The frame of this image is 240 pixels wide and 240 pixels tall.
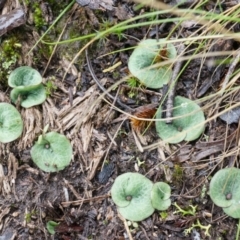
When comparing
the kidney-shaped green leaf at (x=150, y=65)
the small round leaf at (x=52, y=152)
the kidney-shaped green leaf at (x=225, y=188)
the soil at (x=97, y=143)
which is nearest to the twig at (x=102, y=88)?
the soil at (x=97, y=143)

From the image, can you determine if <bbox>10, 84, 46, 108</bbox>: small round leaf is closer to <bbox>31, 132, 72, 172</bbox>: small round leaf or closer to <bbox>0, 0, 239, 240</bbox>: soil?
<bbox>0, 0, 239, 240</bbox>: soil

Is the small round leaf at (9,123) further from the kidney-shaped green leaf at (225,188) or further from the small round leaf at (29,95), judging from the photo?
the kidney-shaped green leaf at (225,188)

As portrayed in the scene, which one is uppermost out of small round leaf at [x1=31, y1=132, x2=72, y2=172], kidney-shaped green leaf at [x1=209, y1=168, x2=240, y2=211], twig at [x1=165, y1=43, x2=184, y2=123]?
twig at [x1=165, y1=43, x2=184, y2=123]

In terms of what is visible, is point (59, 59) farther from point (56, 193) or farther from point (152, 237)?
point (152, 237)

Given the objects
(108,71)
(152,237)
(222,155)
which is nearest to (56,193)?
(152,237)

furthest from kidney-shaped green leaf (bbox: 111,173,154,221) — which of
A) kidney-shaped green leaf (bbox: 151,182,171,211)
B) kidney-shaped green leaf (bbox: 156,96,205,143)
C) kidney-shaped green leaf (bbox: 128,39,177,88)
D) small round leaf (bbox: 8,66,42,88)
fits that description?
small round leaf (bbox: 8,66,42,88)

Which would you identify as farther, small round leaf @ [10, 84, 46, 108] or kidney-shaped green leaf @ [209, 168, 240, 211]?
small round leaf @ [10, 84, 46, 108]
